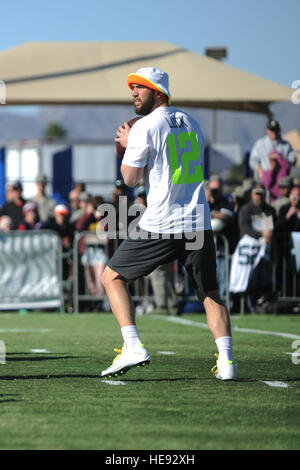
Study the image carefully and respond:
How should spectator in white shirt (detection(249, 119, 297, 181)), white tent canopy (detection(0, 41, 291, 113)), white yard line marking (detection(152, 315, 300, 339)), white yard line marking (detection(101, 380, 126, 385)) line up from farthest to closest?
1. white tent canopy (detection(0, 41, 291, 113))
2. spectator in white shirt (detection(249, 119, 297, 181))
3. white yard line marking (detection(152, 315, 300, 339))
4. white yard line marking (detection(101, 380, 126, 385))

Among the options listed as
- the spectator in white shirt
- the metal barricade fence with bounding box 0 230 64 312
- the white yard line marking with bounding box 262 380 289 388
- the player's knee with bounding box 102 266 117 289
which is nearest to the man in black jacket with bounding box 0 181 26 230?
the metal barricade fence with bounding box 0 230 64 312

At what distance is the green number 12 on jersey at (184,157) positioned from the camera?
6898 mm

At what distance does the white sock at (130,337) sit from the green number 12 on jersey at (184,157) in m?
1.07

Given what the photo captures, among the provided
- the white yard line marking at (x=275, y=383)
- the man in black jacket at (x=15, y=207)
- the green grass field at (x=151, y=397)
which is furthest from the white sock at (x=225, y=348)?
the man in black jacket at (x=15, y=207)

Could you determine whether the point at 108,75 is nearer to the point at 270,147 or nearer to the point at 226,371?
the point at 270,147

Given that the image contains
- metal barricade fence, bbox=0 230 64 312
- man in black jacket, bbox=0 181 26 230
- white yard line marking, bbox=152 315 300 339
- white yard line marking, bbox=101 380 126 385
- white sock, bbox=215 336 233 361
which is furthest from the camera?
man in black jacket, bbox=0 181 26 230

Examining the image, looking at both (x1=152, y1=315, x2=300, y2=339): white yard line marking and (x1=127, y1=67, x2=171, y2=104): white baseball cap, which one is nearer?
(x1=127, y1=67, x2=171, y2=104): white baseball cap

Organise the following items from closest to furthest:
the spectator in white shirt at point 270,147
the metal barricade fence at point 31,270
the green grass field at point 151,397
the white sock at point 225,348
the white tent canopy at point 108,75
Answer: the green grass field at point 151,397 → the white sock at point 225,348 → the metal barricade fence at point 31,270 → the spectator in white shirt at point 270,147 → the white tent canopy at point 108,75

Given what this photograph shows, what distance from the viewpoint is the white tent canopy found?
754 inches

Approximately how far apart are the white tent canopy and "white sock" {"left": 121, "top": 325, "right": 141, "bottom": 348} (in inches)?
488

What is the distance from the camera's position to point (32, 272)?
16.1 m

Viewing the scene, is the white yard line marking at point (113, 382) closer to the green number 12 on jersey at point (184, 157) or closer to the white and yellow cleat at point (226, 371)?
the white and yellow cleat at point (226, 371)

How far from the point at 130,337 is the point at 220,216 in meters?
8.69

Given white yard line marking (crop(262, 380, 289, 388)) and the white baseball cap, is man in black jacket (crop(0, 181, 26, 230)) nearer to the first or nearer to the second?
the white baseball cap
